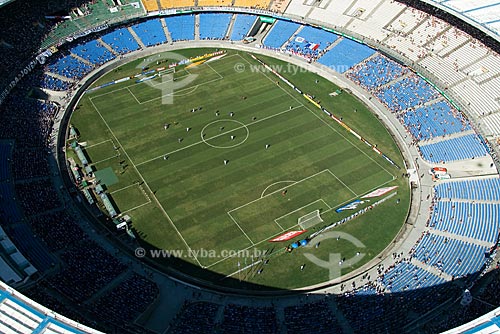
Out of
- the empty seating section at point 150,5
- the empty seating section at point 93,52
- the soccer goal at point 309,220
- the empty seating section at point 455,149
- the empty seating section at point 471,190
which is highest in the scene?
the empty seating section at point 150,5

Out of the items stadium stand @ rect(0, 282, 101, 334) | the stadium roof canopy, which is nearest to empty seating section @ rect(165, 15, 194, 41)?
the stadium roof canopy

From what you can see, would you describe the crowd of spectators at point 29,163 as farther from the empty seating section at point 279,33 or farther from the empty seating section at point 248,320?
the empty seating section at point 279,33

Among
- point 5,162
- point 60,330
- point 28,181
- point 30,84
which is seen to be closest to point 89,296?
point 60,330

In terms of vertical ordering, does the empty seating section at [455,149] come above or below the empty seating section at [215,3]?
below

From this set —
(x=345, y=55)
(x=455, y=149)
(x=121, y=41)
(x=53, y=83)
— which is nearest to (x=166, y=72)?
(x=121, y=41)

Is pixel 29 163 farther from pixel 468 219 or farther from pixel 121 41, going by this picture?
pixel 468 219

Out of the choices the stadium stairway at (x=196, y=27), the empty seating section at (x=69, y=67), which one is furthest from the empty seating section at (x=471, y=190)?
the empty seating section at (x=69, y=67)

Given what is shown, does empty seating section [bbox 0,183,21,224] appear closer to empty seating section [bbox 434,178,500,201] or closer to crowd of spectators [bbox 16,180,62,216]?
crowd of spectators [bbox 16,180,62,216]
